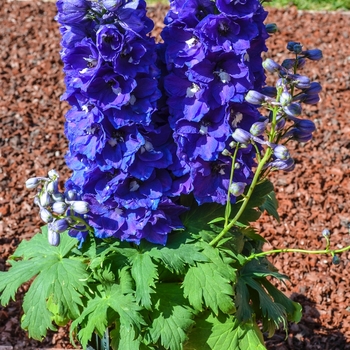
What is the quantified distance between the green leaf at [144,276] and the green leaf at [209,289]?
0.14 m

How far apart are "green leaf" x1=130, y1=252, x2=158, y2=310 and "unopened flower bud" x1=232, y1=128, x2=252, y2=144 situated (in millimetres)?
588

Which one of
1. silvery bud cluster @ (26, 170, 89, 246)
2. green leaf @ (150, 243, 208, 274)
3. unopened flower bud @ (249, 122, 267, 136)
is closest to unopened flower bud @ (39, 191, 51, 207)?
silvery bud cluster @ (26, 170, 89, 246)

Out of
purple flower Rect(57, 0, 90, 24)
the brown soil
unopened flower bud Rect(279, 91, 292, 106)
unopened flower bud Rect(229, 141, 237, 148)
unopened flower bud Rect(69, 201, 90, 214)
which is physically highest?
purple flower Rect(57, 0, 90, 24)

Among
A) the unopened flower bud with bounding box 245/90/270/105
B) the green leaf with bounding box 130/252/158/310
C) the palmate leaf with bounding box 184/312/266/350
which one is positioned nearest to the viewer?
the unopened flower bud with bounding box 245/90/270/105

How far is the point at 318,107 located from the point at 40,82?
222 centimetres

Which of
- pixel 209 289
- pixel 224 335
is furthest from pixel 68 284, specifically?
pixel 224 335

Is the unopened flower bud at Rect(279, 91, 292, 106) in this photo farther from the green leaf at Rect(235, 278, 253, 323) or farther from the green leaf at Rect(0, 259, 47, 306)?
the green leaf at Rect(0, 259, 47, 306)

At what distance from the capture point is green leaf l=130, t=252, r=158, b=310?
7.92ft

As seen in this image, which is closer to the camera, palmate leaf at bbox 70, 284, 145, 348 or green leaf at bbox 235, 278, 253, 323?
palmate leaf at bbox 70, 284, 145, 348

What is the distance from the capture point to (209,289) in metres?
2.47

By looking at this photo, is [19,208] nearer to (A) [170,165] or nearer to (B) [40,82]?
(B) [40,82]

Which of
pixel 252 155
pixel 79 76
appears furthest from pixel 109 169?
pixel 252 155

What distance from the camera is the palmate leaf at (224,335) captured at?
104 inches

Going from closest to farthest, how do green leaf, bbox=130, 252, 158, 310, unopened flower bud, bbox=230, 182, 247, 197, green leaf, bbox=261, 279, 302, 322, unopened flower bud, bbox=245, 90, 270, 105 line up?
unopened flower bud, bbox=245, 90, 270, 105
unopened flower bud, bbox=230, 182, 247, 197
green leaf, bbox=130, 252, 158, 310
green leaf, bbox=261, 279, 302, 322
